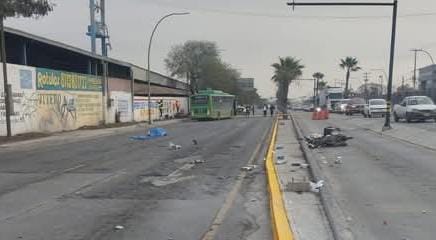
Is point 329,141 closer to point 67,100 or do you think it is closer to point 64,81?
point 64,81

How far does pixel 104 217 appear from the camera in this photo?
9805mm

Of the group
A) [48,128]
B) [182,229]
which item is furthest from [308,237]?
[48,128]

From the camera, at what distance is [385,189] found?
486 inches

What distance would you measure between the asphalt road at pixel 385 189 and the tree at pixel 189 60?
330 feet

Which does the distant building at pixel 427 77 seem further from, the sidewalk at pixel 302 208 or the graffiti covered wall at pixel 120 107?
the sidewalk at pixel 302 208

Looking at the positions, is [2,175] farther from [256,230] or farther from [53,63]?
[53,63]

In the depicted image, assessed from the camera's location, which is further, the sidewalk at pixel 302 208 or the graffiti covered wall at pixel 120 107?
the graffiti covered wall at pixel 120 107

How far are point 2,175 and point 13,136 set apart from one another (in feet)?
65.0

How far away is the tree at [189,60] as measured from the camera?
4801 inches

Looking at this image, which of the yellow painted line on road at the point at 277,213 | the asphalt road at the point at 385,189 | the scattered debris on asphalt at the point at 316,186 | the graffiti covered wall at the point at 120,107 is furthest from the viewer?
the graffiti covered wall at the point at 120,107

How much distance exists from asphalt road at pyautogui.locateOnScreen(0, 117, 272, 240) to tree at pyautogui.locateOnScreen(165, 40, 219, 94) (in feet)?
333

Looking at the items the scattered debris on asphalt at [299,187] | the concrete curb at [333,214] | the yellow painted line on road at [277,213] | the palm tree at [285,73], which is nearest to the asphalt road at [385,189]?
the concrete curb at [333,214]

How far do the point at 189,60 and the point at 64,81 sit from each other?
3083 inches

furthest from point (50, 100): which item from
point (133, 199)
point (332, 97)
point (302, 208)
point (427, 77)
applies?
point (427, 77)
